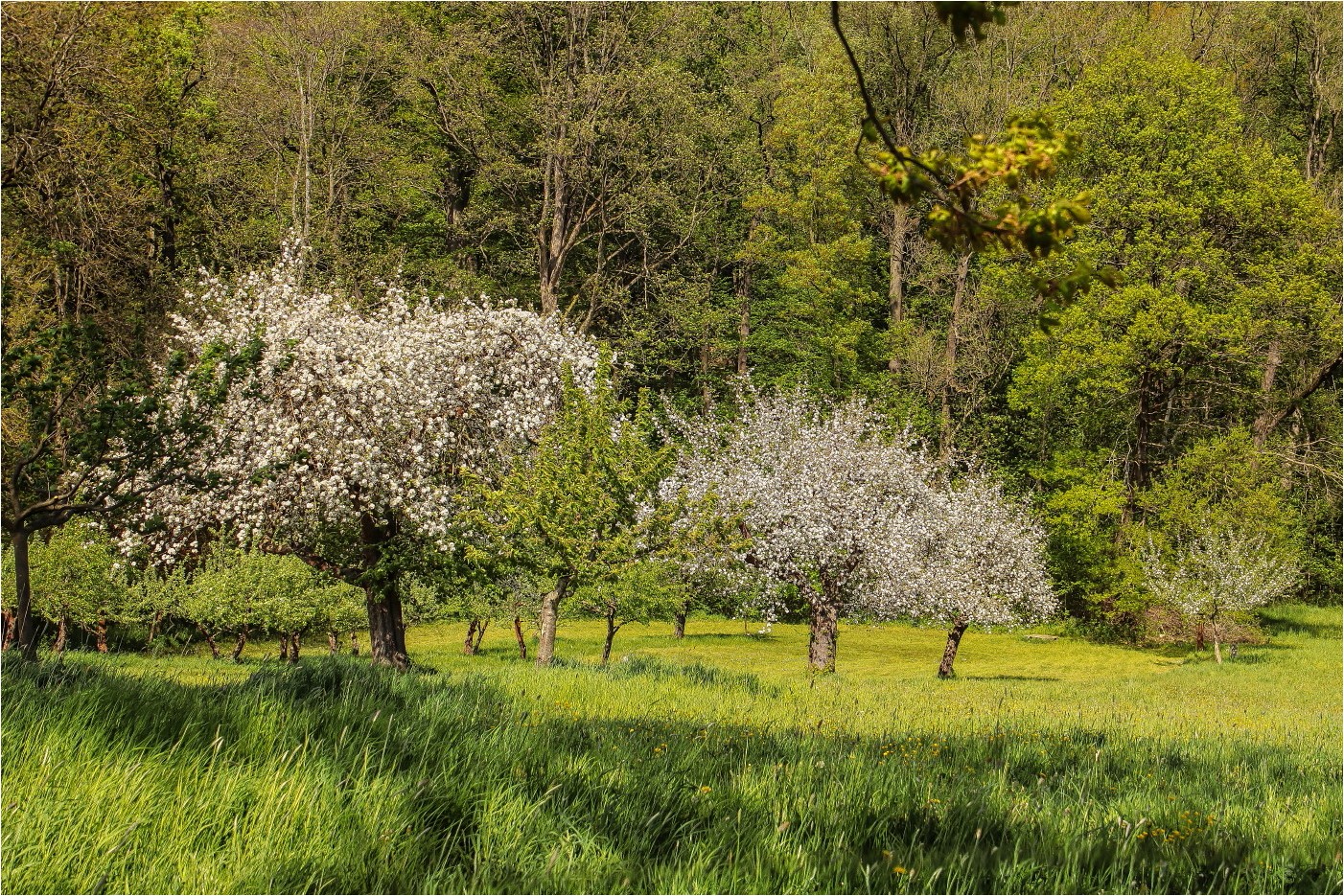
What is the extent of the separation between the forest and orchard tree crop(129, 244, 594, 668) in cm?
17

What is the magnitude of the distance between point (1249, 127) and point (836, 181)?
75.2ft

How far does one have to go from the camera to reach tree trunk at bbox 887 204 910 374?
165ft

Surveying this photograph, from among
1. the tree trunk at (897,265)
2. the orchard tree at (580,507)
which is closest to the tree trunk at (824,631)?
the orchard tree at (580,507)

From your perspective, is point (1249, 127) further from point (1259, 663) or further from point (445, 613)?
point (445, 613)

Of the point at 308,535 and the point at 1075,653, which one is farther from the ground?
the point at 308,535

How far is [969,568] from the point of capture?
106 feet

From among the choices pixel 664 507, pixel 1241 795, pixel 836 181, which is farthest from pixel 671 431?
pixel 1241 795

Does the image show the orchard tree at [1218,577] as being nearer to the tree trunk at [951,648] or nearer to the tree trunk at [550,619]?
the tree trunk at [951,648]

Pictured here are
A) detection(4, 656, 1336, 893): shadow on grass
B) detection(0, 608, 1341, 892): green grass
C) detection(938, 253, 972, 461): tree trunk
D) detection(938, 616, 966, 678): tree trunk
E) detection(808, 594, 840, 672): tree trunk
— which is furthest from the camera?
detection(938, 253, 972, 461): tree trunk

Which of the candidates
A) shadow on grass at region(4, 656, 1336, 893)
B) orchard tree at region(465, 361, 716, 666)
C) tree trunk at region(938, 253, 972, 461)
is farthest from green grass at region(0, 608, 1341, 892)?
tree trunk at region(938, 253, 972, 461)

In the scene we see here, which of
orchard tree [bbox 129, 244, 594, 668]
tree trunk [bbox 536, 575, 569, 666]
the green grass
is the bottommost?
tree trunk [bbox 536, 575, 569, 666]

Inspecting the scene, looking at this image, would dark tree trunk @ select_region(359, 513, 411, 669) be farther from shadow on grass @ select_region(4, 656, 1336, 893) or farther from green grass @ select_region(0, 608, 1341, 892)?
shadow on grass @ select_region(4, 656, 1336, 893)

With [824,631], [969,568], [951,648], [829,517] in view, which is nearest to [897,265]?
[969,568]

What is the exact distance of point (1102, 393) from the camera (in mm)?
42719
